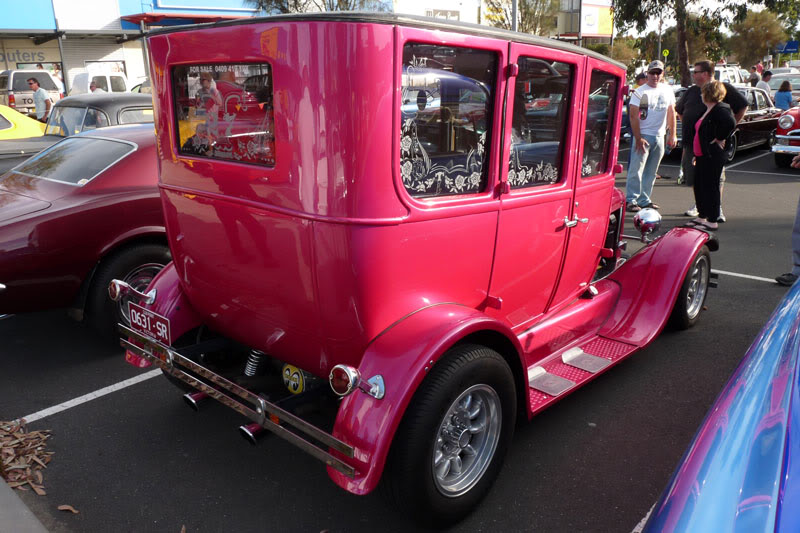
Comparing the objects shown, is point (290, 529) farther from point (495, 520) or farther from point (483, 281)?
point (483, 281)

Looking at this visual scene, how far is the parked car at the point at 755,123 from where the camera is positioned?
1284 centimetres

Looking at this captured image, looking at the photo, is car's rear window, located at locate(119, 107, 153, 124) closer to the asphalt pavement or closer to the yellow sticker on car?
the asphalt pavement

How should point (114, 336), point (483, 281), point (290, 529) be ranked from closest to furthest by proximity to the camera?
point (290, 529) → point (483, 281) → point (114, 336)

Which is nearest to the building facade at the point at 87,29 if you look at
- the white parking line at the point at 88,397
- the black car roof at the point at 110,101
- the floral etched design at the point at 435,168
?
the black car roof at the point at 110,101

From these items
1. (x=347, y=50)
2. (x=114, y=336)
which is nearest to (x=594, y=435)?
(x=347, y=50)

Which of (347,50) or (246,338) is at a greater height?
(347,50)

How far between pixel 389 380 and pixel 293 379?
81 cm

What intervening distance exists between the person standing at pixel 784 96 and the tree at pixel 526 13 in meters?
15.9

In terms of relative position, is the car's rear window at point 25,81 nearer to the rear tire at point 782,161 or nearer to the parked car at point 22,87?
the parked car at point 22,87

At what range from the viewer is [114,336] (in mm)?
4449

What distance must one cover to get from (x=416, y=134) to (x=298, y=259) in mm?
709

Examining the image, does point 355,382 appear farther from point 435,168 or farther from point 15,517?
point 15,517

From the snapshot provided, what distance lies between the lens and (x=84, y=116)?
22.9 feet

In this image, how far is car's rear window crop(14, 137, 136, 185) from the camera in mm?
4605
